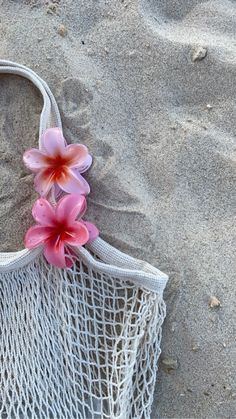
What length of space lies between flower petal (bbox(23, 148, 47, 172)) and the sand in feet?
0.19

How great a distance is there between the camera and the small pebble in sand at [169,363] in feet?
4.22

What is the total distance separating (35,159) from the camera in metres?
1.29

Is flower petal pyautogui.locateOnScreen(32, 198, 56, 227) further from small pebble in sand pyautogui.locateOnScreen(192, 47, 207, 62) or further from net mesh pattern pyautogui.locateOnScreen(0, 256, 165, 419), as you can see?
small pebble in sand pyautogui.locateOnScreen(192, 47, 207, 62)

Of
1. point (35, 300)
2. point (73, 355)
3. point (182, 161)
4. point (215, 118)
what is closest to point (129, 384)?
point (73, 355)

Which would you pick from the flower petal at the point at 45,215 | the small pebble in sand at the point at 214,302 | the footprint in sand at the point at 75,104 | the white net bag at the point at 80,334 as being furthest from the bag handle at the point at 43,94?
the small pebble in sand at the point at 214,302

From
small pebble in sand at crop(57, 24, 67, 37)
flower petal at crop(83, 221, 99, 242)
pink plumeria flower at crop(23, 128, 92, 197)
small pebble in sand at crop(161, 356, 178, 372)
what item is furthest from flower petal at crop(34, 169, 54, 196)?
small pebble in sand at crop(161, 356, 178, 372)

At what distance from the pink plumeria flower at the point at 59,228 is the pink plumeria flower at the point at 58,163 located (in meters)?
0.03

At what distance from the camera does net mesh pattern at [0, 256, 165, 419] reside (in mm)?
1266

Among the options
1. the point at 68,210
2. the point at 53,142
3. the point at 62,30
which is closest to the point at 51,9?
the point at 62,30

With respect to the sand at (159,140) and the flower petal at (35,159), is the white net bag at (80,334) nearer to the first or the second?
the sand at (159,140)

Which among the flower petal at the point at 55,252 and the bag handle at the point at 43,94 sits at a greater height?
the bag handle at the point at 43,94

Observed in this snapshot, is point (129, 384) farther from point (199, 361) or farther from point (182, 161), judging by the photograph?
point (182, 161)

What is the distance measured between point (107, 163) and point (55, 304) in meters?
0.30

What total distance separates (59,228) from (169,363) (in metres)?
0.35
